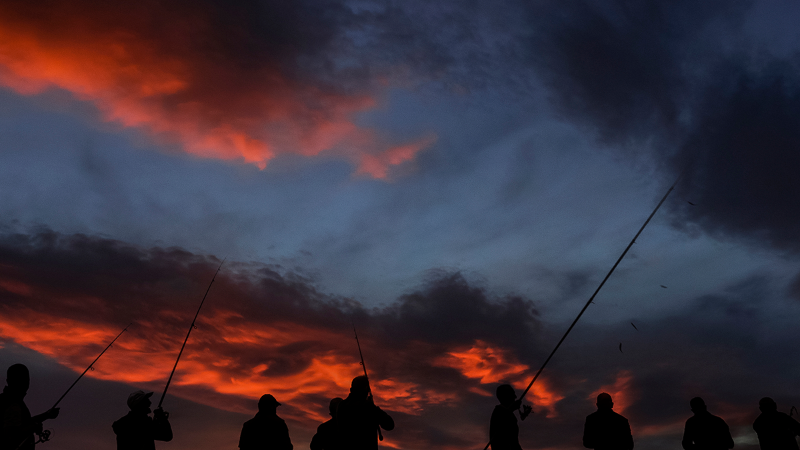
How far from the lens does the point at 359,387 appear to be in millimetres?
7543

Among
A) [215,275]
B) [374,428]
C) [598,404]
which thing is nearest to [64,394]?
[215,275]

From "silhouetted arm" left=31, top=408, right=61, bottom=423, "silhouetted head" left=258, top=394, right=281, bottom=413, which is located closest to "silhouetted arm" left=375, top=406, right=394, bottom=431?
"silhouetted head" left=258, top=394, right=281, bottom=413

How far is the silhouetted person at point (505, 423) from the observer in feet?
24.5

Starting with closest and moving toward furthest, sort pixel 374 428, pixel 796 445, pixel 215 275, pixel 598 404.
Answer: pixel 374 428 → pixel 598 404 → pixel 796 445 → pixel 215 275

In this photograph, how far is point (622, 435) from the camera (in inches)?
307

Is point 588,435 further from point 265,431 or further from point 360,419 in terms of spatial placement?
point 265,431

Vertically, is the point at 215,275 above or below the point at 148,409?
above

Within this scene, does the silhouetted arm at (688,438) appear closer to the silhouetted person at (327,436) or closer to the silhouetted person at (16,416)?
the silhouetted person at (327,436)

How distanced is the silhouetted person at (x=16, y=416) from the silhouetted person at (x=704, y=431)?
10.5 metres

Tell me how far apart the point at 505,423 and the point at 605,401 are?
75.2 inches

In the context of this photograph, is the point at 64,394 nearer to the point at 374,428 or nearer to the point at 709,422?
the point at 374,428

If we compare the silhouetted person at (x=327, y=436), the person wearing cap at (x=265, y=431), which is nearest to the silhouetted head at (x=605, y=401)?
the silhouetted person at (x=327, y=436)

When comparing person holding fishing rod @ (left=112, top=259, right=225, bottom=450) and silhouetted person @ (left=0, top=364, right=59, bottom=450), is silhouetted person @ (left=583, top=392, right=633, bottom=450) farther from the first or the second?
silhouetted person @ (left=0, top=364, right=59, bottom=450)

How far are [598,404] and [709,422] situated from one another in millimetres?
2282
